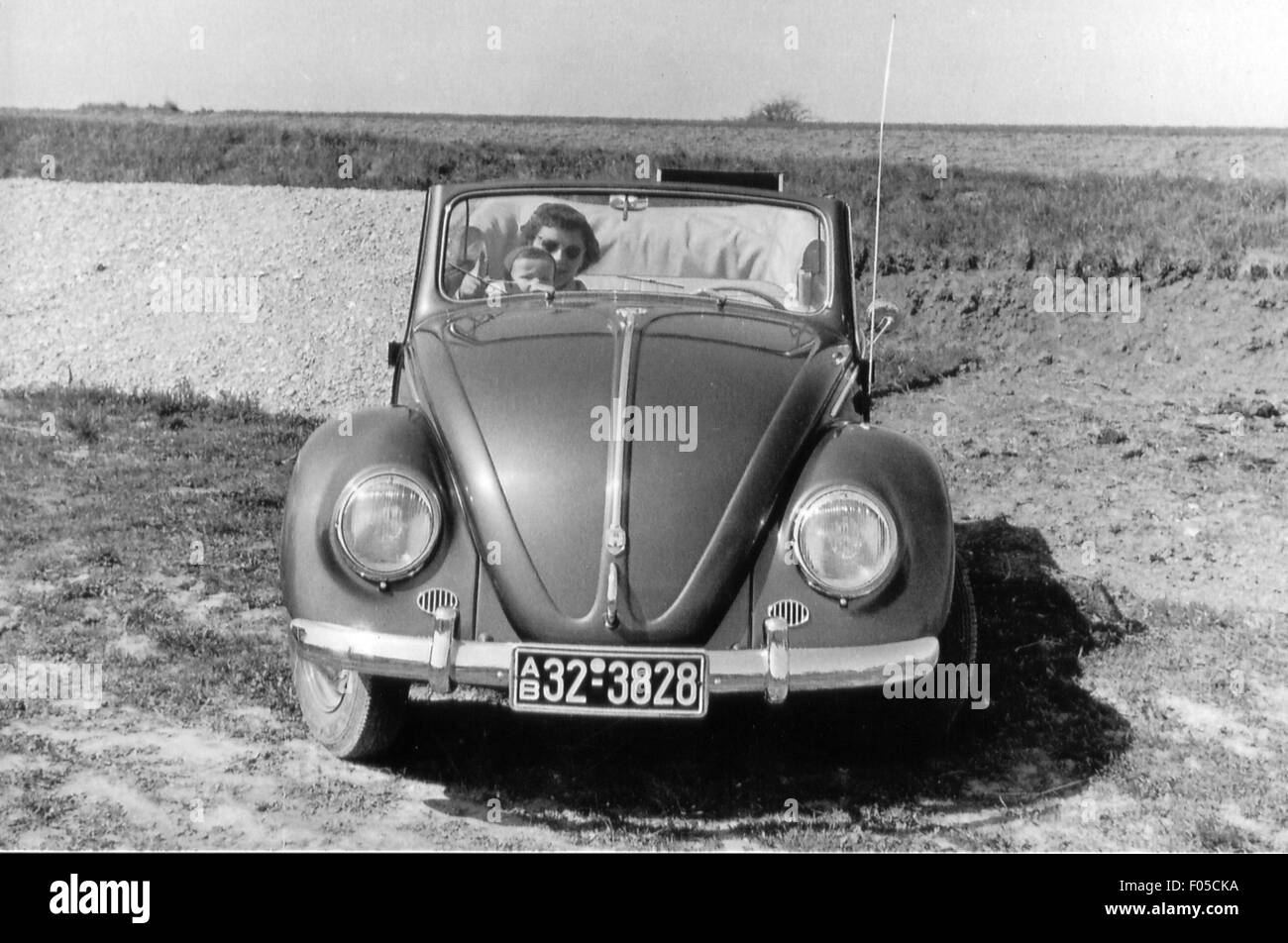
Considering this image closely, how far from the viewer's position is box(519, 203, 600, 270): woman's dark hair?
184 inches

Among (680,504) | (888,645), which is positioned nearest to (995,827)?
(888,645)

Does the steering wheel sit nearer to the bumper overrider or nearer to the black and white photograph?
the black and white photograph

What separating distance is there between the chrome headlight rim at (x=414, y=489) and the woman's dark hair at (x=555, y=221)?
1703 mm

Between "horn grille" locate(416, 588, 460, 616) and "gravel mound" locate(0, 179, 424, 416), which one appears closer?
"horn grille" locate(416, 588, 460, 616)

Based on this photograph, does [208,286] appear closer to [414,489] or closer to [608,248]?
[608,248]

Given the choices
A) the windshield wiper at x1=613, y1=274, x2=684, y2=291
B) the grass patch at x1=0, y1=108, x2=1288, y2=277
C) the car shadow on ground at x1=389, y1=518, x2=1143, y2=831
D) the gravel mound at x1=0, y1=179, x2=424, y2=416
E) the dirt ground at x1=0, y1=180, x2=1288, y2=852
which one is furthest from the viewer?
the grass patch at x1=0, y1=108, x2=1288, y2=277

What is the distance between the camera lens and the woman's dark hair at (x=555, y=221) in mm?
4676

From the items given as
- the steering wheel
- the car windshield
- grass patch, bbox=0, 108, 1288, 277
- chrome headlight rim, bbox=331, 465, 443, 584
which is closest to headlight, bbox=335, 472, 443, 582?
chrome headlight rim, bbox=331, 465, 443, 584

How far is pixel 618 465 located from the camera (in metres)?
3.27

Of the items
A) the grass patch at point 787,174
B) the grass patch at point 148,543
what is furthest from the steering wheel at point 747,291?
the grass patch at point 787,174

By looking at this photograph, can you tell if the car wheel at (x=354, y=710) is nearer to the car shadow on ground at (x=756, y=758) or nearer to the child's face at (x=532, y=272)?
the car shadow on ground at (x=756, y=758)

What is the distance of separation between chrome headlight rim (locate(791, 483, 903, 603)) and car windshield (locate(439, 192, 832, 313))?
139cm

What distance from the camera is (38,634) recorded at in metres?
4.75
